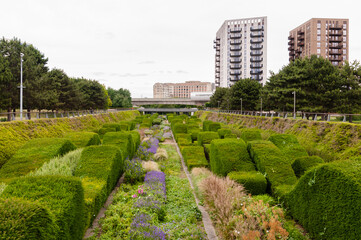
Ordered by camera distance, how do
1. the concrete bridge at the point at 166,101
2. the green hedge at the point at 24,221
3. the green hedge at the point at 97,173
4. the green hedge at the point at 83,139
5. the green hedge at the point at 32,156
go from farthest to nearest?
the concrete bridge at the point at 166,101 < the green hedge at the point at 83,139 < the green hedge at the point at 32,156 < the green hedge at the point at 97,173 < the green hedge at the point at 24,221

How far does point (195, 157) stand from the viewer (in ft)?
47.8

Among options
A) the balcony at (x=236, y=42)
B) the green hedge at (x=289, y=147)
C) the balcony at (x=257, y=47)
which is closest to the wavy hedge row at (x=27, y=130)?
the green hedge at (x=289, y=147)

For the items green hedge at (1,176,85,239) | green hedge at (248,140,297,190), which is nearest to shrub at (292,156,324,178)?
green hedge at (248,140,297,190)

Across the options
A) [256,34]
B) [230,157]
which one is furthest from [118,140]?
[256,34]

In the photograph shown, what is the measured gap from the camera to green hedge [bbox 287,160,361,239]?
15.1 ft

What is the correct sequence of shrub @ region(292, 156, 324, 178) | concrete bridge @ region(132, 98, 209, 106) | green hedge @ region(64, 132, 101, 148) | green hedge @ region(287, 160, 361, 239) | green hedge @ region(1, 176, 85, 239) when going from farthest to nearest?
concrete bridge @ region(132, 98, 209, 106) → green hedge @ region(64, 132, 101, 148) → shrub @ region(292, 156, 324, 178) → green hedge @ region(287, 160, 361, 239) → green hedge @ region(1, 176, 85, 239)

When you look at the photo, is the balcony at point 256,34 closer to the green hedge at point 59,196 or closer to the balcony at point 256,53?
the balcony at point 256,53

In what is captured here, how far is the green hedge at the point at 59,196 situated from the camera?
4.20 meters

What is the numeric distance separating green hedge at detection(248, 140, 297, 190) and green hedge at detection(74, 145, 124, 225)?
5.96 m

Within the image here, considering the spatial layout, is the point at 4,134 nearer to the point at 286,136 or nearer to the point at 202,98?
the point at 286,136

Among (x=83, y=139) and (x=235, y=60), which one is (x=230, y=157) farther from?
(x=235, y=60)

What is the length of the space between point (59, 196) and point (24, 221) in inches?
45.6

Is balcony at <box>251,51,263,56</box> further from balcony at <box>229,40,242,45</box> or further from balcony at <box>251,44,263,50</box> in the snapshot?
balcony at <box>229,40,242,45</box>

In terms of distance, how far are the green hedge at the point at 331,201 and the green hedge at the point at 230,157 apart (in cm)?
342
